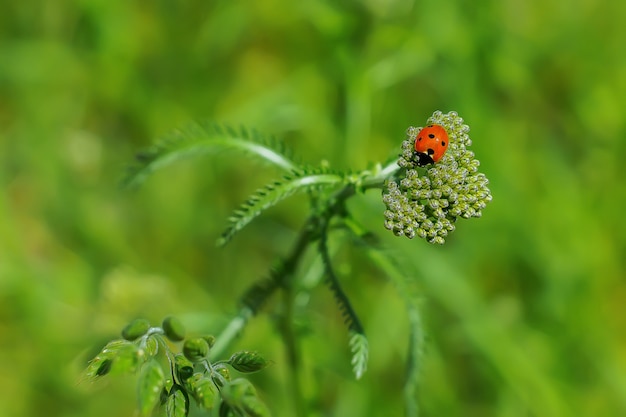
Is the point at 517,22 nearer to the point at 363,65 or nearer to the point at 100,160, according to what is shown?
the point at 363,65

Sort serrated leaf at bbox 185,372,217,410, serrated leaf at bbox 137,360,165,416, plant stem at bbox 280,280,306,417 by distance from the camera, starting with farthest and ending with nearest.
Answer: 1. plant stem at bbox 280,280,306,417
2. serrated leaf at bbox 185,372,217,410
3. serrated leaf at bbox 137,360,165,416

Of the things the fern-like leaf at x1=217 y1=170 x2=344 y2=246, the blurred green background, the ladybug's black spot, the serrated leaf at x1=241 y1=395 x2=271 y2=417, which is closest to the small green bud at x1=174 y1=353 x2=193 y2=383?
the serrated leaf at x1=241 y1=395 x2=271 y2=417

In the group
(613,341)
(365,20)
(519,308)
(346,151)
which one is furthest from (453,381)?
(365,20)

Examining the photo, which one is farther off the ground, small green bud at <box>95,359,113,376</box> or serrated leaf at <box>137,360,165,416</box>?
serrated leaf at <box>137,360,165,416</box>

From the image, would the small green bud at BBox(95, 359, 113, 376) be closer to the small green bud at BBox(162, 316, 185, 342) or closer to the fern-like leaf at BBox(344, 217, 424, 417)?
the small green bud at BBox(162, 316, 185, 342)

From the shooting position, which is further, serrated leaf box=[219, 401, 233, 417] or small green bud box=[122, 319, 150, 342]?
small green bud box=[122, 319, 150, 342]

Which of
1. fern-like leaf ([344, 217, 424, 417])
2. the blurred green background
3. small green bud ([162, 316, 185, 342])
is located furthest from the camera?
the blurred green background
